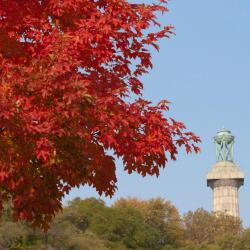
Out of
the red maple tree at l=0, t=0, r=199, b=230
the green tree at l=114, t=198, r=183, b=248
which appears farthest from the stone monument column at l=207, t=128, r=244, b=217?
the red maple tree at l=0, t=0, r=199, b=230

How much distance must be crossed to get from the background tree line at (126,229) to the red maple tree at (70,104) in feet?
120

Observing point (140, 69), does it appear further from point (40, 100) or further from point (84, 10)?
point (40, 100)

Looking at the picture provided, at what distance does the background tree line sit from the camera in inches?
2223

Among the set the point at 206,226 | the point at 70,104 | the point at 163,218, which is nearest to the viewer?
the point at 70,104

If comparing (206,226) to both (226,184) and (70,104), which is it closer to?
(226,184)

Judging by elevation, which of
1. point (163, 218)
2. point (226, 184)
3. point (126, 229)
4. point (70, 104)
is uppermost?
point (226, 184)

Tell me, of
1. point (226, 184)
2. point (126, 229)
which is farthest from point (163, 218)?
point (226, 184)

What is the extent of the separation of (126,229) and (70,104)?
238 feet

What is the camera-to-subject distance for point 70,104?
11430 mm

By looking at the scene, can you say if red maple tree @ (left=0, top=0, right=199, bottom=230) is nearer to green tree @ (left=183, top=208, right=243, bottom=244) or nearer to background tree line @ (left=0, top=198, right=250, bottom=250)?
background tree line @ (left=0, top=198, right=250, bottom=250)

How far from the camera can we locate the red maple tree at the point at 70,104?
1141 cm

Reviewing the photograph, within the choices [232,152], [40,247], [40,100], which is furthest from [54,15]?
[232,152]

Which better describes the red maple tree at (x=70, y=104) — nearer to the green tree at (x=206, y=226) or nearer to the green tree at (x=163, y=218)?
the green tree at (x=163, y=218)

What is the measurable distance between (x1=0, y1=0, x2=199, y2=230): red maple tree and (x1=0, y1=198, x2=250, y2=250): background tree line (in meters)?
36.6
